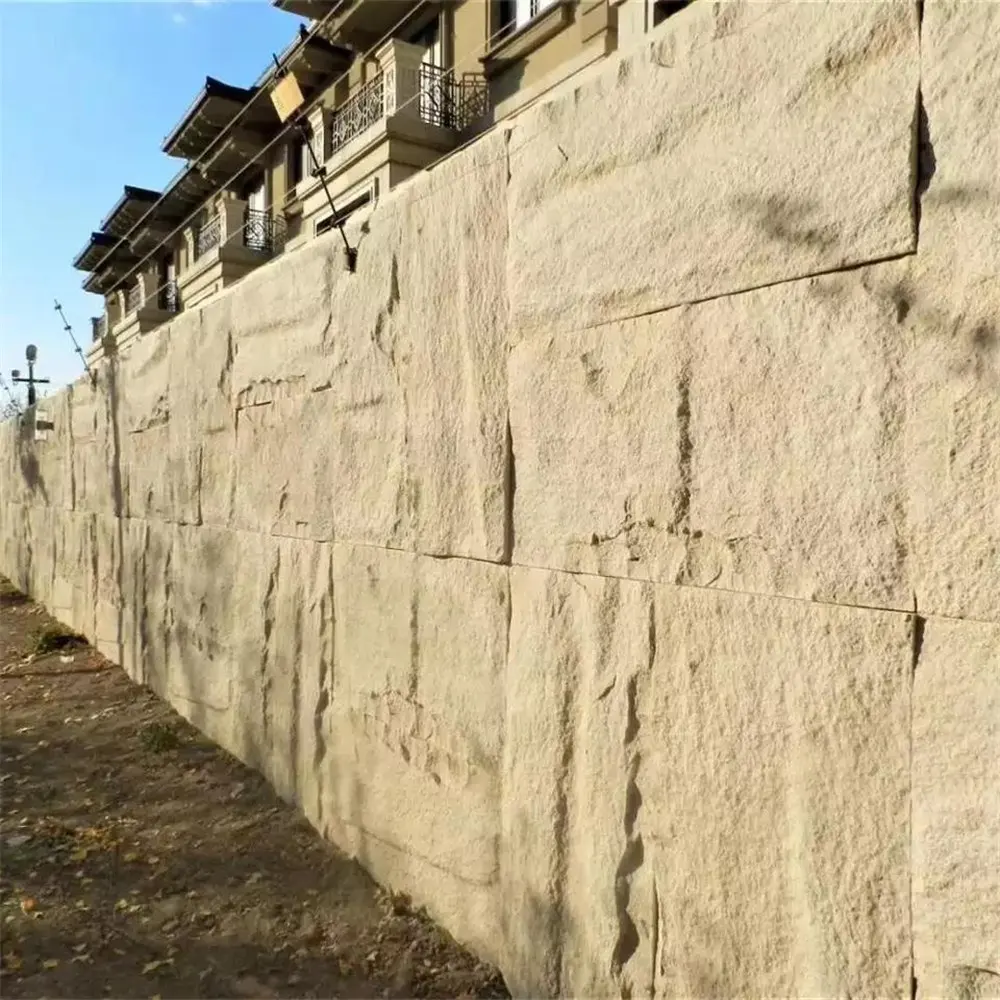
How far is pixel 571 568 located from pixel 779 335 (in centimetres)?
74

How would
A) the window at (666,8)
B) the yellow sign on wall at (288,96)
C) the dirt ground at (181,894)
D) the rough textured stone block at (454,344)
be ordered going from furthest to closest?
the window at (666,8)
the yellow sign on wall at (288,96)
the dirt ground at (181,894)
the rough textured stone block at (454,344)

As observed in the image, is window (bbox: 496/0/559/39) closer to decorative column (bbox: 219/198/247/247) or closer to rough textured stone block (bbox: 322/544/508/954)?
decorative column (bbox: 219/198/247/247)

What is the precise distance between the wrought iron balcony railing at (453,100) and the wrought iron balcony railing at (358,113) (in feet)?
2.22

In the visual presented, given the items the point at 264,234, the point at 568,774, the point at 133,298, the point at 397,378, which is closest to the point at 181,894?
the point at 568,774

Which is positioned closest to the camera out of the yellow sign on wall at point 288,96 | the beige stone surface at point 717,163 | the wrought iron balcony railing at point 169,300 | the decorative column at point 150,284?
the beige stone surface at point 717,163

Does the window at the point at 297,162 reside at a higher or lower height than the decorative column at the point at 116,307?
higher

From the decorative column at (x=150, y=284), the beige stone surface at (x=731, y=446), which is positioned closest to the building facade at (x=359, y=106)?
the decorative column at (x=150, y=284)

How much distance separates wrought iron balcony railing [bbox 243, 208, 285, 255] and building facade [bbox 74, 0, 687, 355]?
0.03 meters

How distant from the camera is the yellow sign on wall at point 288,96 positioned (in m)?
2.90

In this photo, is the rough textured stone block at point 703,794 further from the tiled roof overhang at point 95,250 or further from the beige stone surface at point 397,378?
the tiled roof overhang at point 95,250

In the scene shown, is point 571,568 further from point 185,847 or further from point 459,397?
point 185,847

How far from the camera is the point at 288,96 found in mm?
2928

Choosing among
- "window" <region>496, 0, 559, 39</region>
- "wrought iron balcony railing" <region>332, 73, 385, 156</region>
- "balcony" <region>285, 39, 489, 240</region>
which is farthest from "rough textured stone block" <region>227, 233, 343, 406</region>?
"wrought iron balcony railing" <region>332, 73, 385, 156</region>

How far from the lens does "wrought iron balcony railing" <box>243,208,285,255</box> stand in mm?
18516
